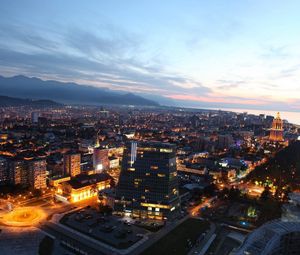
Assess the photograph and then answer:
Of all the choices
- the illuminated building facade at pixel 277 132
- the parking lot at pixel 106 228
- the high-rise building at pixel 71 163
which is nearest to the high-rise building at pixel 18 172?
the high-rise building at pixel 71 163

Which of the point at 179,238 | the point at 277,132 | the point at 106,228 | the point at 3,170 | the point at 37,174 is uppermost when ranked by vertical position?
the point at 277,132

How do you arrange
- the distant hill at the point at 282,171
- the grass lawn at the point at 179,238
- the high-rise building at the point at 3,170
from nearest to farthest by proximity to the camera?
the grass lawn at the point at 179,238, the high-rise building at the point at 3,170, the distant hill at the point at 282,171

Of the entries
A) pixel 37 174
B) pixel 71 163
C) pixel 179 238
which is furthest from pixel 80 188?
pixel 179 238

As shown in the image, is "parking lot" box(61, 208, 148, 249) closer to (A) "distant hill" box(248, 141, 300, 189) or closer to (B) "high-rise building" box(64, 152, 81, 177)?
(B) "high-rise building" box(64, 152, 81, 177)

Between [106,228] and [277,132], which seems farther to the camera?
[277,132]

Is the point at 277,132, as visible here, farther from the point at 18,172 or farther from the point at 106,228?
the point at 106,228

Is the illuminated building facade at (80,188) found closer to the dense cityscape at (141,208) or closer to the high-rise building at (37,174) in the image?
the dense cityscape at (141,208)

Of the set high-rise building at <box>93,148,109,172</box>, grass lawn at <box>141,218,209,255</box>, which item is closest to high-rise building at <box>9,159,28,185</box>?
high-rise building at <box>93,148,109,172</box>
